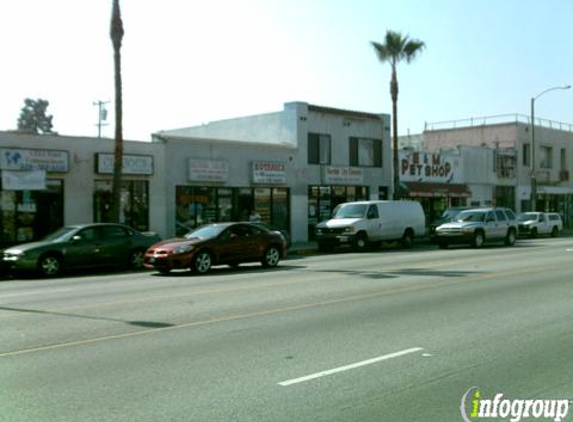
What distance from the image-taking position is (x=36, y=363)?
7484mm

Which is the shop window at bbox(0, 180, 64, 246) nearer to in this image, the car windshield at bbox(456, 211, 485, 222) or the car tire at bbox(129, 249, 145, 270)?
the car tire at bbox(129, 249, 145, 270)

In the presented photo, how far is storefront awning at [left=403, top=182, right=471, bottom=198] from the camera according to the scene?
39656 millimetres

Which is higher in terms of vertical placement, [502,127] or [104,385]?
[502,127]

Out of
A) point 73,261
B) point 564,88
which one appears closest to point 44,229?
point 73,261

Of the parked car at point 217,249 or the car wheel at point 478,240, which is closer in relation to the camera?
the parked car at point 217,249

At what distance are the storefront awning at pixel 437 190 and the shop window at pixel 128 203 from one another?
Result: 56.8 ft

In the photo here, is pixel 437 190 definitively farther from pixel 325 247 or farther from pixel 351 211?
pixel 325 247

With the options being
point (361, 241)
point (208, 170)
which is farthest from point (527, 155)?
point (208, 170)

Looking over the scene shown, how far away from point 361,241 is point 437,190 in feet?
50.6

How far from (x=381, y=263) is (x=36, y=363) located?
14070mm

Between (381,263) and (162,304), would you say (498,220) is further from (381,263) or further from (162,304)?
(162,304)

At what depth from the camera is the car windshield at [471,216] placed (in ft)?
96.4

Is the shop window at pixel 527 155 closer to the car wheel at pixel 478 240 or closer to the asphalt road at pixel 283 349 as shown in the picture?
the car wheel at pixel 478 240

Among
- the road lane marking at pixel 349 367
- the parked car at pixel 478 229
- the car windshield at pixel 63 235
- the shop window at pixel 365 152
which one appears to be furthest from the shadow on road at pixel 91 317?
the shop window at pixel 365 152
